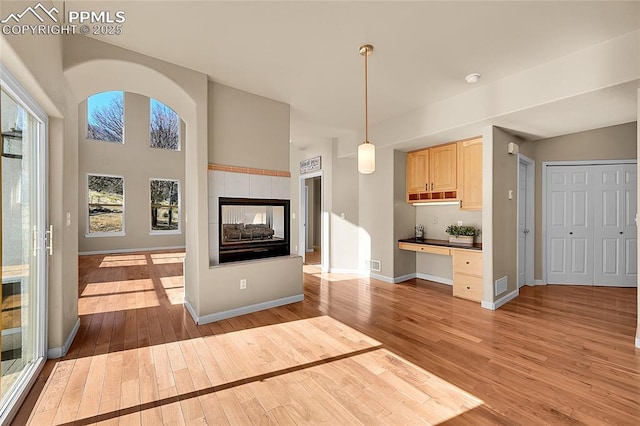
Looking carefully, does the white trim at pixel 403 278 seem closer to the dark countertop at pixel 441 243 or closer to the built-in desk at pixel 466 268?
the dark countertop at pixel 441 243

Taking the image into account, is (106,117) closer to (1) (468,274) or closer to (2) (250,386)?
(2) (250,386)

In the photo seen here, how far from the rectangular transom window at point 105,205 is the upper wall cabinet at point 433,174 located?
26.4 feet

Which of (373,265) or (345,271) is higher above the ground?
(373,265)

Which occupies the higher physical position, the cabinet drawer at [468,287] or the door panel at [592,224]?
the door panel at [592,224]

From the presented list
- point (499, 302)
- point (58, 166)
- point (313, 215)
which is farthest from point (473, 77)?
point (313, 215)

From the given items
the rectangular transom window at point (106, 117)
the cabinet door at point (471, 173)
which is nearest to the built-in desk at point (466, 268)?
the cabinet door at point (471, 173)

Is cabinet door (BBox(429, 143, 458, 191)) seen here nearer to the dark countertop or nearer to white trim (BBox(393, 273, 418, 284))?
the dark countertop

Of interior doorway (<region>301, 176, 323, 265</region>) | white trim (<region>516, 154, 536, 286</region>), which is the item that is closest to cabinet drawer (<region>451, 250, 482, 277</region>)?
white trim (<region>516, 154, 536, 286</region>)

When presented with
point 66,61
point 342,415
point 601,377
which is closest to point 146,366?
point 342,415

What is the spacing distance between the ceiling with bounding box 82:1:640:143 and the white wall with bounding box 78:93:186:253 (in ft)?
21.6

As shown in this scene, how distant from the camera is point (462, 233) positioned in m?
4.46

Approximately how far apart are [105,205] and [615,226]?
1142 centimetres

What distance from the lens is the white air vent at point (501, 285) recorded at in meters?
3.74

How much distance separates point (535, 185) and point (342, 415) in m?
5.07
